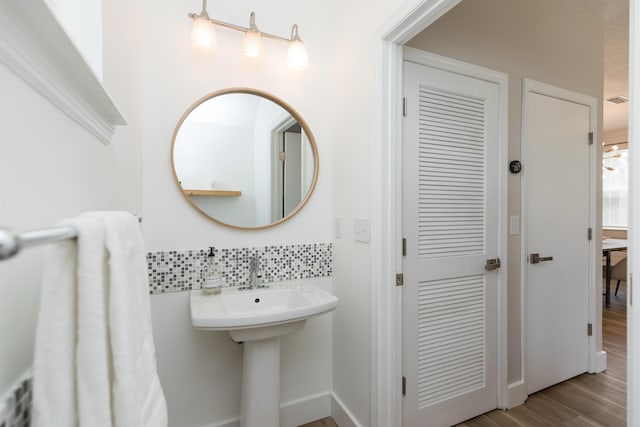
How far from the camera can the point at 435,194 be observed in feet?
5.48

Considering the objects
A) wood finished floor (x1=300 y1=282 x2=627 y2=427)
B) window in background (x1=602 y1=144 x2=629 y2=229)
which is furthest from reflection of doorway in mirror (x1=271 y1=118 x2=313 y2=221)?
window in background (x1=602 y1=144 x2=629 y2=229)

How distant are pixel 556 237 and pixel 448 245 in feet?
3.39

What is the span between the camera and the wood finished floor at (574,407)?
178cm

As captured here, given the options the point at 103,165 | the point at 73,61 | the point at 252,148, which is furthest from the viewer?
the point at 252,148

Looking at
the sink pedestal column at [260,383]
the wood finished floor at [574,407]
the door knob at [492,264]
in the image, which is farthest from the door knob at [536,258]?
the sink pedestal column at [260,383]

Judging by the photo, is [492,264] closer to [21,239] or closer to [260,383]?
[260,383]

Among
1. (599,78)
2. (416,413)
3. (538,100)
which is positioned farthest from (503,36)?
(416,413)

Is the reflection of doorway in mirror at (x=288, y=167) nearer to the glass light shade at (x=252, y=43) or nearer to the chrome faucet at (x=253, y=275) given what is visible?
the chrome faucet at (x=253, y=275)

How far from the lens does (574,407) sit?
1913 mm

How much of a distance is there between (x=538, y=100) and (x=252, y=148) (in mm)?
1948

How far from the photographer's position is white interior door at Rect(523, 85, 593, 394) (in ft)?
6.62

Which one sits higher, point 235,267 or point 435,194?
point 435,194

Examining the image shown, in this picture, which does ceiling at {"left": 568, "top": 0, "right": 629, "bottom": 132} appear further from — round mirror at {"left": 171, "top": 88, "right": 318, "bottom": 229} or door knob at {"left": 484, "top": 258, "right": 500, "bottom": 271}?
round mirror at {"left": 171, "top": 88, "right": 318, "bottom": 229}

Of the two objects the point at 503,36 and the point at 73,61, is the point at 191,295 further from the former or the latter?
the point at 503,36
